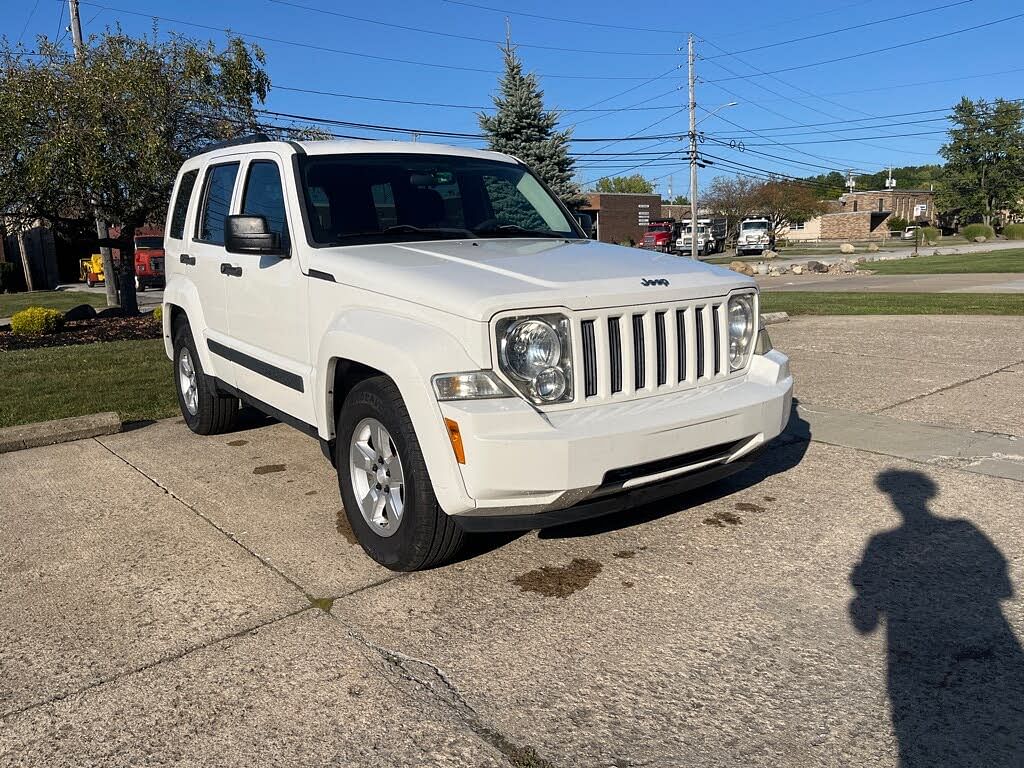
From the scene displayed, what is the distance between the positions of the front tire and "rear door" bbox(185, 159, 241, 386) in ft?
6.10

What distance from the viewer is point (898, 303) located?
583 inches

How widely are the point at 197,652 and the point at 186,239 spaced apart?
372cm

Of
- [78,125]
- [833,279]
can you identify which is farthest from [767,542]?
[833,279]

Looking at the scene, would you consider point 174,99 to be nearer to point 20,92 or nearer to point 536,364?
point 20,92

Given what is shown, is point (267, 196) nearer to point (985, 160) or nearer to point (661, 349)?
point (661, 349)

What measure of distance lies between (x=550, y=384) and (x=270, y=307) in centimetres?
202

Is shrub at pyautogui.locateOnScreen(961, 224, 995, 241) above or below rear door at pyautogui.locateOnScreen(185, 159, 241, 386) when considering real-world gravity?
below

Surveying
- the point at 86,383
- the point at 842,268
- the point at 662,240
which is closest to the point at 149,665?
the point at 86,383

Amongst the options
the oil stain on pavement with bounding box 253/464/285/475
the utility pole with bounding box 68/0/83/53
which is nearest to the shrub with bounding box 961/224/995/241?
the utility pole with bounding box 68/0/83/53

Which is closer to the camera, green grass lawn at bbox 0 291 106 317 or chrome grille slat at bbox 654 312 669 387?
chrome grille slat at bbox 654 312 669 387

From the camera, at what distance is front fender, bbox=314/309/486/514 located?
10.7 ft

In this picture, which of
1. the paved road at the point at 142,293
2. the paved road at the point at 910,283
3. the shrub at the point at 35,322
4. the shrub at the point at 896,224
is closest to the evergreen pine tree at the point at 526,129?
the paved road at the point at 910,283

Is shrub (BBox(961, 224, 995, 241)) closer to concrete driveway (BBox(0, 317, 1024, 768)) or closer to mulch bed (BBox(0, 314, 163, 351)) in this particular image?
mulch bed (BBox(0, 314, 163, 351))

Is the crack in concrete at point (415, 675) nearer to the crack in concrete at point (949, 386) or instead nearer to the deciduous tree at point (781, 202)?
the crack in concrete at point (949, 386)
